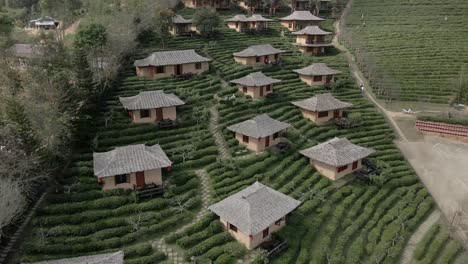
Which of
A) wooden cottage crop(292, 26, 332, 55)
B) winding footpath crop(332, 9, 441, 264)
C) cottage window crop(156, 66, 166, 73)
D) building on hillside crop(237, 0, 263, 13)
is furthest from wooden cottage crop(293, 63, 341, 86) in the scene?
building on hillside crop(237, 0, 263, 13)

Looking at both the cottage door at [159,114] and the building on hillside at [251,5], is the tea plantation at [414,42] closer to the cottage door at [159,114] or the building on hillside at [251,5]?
the building on hillside at [251,5]

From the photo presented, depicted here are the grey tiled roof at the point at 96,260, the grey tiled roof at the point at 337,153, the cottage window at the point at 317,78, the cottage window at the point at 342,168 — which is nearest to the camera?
the grey tiled roof at the point at 96,260

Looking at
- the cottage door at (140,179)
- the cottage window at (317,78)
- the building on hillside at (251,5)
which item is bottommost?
the cottage door at (140,179)

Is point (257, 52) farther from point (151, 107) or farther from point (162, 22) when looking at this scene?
point (151, 107)

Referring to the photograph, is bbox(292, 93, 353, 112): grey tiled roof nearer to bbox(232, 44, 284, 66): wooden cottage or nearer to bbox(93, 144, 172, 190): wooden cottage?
bbox(232, 44, 284, 66): wooden cottage

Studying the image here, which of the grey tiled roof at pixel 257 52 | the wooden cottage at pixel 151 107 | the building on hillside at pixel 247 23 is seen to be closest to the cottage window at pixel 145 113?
the wooden cottage at pixel 151 107

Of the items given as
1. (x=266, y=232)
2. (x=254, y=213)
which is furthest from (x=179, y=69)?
(x=266, y=232)
